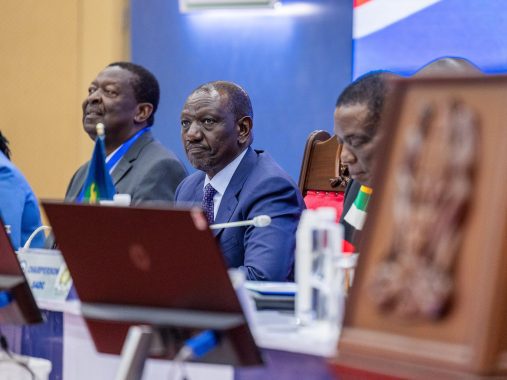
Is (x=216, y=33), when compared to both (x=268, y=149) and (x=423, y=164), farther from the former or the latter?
(x=423, y=164)

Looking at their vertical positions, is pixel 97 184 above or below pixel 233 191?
above

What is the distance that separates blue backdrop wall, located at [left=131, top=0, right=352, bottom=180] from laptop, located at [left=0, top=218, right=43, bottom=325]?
2.73 metres

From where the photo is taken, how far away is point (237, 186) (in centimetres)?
318

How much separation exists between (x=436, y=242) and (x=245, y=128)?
2.17 metres

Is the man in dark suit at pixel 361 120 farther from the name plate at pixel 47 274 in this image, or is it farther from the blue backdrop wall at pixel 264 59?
the blue backdrop wall at pixel 264 59

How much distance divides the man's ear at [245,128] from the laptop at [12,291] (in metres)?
1.54

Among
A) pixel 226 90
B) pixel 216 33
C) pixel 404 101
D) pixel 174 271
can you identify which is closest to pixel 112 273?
pixel 174 271

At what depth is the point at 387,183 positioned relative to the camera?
1.31 meters

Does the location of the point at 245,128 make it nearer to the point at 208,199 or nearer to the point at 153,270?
the point at 208,199

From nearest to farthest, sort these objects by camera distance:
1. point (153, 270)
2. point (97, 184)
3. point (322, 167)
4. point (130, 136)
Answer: point (153, 270)
point (97, 184)
point (322, 167)
point (130, 136)

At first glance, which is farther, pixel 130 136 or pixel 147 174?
pixel 130 136

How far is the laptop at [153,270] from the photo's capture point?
1.47 metres

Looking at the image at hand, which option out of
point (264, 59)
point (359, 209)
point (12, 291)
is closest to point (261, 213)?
point (359, 209)

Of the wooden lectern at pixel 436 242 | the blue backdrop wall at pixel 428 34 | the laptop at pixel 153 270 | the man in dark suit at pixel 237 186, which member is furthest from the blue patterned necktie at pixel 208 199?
the wooden lectern at pixel 436 242
